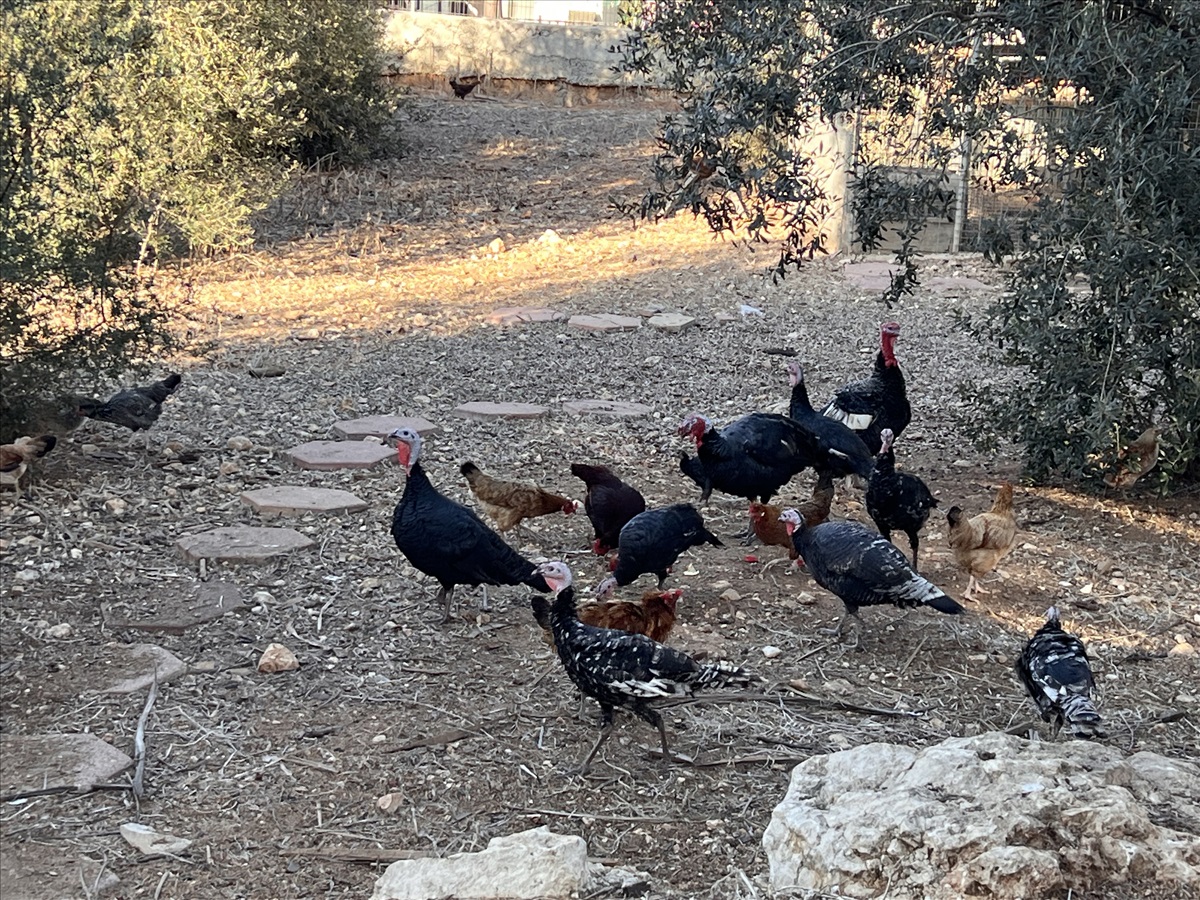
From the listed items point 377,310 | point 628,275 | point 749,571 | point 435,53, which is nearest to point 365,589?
point 749,571

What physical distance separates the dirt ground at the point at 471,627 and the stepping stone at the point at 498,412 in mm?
129

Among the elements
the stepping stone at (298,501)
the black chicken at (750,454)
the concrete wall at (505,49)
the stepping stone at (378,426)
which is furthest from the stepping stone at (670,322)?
the concrete wall at (505,49)

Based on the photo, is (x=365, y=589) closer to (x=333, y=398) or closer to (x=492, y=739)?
(x=492, y=739)

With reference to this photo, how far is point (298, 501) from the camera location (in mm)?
6625

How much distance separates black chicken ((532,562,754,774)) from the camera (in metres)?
4.19

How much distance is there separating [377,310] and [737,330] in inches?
132

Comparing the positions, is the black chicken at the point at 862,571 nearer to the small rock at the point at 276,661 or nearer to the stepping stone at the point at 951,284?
the small rock at the point at 276,661

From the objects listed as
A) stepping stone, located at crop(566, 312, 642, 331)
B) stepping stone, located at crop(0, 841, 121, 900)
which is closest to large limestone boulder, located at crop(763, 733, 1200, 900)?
stepping stone, located at crop(0, 841, 121, 900)

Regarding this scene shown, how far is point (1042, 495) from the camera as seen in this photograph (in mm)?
7332

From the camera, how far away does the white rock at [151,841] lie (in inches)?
146

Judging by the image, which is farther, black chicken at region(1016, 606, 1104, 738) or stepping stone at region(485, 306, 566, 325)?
stepping stone at region(485, 306, 566, 325)

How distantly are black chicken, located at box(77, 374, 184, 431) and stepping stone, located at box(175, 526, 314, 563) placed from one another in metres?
1.26

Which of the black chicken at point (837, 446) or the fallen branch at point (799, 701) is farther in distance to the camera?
the black chicken at point (837, 446)

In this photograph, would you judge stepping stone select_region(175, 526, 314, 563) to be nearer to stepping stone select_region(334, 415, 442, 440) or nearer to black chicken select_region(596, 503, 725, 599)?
black chicken select_region(596, 503, 725, 599)
